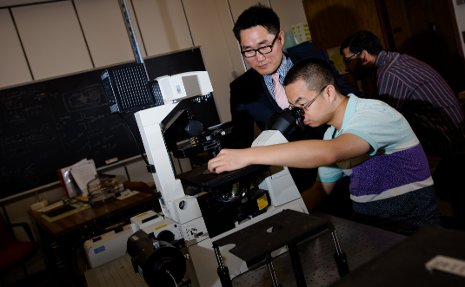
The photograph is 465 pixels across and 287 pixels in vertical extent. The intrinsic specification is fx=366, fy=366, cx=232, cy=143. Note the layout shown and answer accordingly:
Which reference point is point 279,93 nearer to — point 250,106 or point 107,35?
point 250,106

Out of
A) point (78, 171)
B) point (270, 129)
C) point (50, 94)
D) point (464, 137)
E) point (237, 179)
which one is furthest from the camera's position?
point (50, 94)

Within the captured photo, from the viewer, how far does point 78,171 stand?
3.81 metres

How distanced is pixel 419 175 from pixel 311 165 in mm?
548

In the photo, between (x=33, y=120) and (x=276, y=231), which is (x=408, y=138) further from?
(x=33, y=120)

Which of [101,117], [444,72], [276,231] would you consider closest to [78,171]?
[101,117]

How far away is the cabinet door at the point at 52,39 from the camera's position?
4.03 m

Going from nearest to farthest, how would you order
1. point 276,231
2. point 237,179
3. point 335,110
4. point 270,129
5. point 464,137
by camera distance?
point 276,231 < point 237,179 < point 270,129 < point 335,110 < point 464,137

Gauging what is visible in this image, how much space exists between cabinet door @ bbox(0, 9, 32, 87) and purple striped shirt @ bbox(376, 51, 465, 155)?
3.66 m

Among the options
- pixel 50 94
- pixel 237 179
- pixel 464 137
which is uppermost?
pixel 50 94

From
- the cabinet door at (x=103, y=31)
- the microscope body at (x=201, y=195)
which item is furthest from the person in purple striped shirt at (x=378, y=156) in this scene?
the cabinet door at (x=103, y=31)

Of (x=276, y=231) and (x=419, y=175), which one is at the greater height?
(x=276, y=231)

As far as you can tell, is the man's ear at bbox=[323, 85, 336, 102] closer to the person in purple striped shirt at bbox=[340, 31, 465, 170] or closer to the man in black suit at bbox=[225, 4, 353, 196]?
the man in black suit at bbox=[225, 4, 353, 196]

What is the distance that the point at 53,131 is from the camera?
407cm

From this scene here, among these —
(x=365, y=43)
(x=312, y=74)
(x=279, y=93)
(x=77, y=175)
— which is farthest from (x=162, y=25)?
(x=312, y=74)
